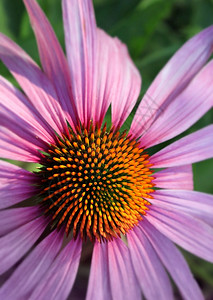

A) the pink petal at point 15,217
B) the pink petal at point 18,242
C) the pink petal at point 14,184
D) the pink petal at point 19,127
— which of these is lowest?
the pink petal at point 18,242

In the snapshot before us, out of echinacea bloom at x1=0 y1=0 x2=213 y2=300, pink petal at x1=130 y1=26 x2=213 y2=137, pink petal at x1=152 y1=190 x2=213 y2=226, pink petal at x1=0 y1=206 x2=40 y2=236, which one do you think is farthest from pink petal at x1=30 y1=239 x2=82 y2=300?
pink petal at x1=130 y1=26 x2=213 y2=137

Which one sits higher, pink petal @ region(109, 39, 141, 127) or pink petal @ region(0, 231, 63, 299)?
pink petal @ region(109, 39, 141, 127)

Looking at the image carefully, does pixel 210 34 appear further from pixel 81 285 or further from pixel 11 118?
→ pixel 81 285

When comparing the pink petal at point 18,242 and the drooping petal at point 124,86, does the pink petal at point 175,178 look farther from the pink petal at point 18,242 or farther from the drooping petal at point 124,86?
the pink petal at point 18,242

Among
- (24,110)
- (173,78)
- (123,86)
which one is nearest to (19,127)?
(24,110)

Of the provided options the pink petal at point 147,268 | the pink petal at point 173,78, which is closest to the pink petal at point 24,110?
the pink petal at point 173,78

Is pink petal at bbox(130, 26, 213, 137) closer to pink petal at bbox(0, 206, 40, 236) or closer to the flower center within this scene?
the flower center

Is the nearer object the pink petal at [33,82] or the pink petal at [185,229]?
the pink petal at [33,82]
